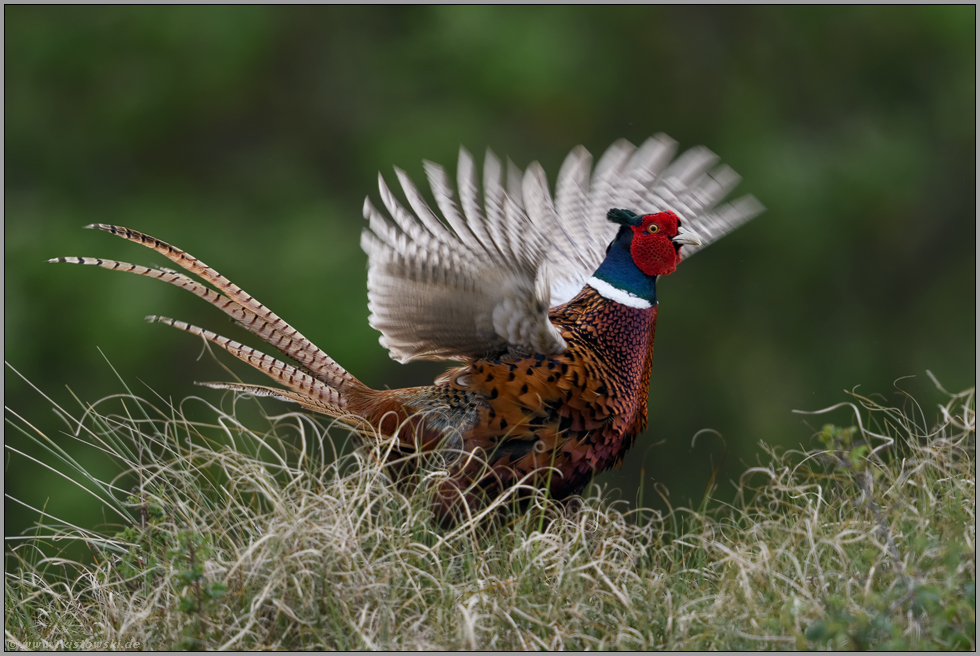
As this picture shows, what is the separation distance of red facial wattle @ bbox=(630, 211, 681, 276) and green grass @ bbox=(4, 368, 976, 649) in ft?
2.75

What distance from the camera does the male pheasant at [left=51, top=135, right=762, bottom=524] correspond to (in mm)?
2971

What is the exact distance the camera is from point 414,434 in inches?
121

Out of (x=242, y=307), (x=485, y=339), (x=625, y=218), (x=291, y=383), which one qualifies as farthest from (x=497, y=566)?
(x=625, y=218)

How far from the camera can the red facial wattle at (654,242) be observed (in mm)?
3420

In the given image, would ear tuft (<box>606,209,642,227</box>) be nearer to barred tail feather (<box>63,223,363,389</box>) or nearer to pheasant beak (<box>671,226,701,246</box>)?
pheasant beak (<box>671,226,701,246</box>)

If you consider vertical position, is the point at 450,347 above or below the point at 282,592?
above

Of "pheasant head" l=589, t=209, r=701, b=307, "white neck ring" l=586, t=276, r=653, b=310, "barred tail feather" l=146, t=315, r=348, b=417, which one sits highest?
"pheasant head" l=589, t=209, r=701, b=307

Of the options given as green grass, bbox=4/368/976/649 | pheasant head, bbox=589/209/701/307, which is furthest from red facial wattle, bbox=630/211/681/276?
green grass, bbox=4/368/976/649

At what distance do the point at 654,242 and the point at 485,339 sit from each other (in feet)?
2.56

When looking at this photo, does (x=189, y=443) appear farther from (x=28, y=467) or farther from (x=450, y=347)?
(x=28, y=467)

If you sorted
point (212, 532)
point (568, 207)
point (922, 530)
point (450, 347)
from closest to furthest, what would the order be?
point (922, 530) → point (212, 532) → point (450, 347) → point (568, 207)

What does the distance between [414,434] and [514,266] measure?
2.19 ft

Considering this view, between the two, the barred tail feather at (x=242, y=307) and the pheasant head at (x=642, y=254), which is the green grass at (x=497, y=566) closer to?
the barred tail feather at (x=242, y=307)

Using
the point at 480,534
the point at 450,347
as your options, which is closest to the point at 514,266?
the point at 450,347
